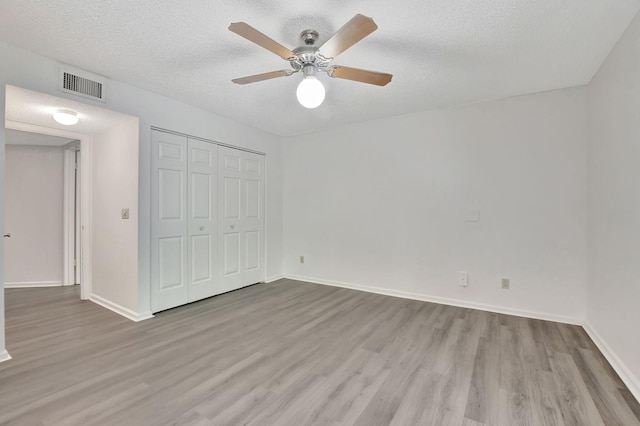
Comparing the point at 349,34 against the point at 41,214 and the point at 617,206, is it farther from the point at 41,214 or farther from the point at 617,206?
the point at 41,214

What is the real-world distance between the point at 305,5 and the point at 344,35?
345 mm

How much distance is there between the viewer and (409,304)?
3480 millimetres

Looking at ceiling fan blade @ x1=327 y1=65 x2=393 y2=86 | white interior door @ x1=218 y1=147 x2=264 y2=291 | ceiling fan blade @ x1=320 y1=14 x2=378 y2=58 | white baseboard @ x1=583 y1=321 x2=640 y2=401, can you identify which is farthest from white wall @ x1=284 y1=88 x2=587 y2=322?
ceiling fan blade @ x1=320 y1=14 x2=378 y2=58

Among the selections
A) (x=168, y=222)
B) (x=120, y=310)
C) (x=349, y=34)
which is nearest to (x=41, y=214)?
(x=120, y=310)

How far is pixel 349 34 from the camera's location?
1.65 m

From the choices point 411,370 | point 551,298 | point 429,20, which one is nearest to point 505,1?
point 429,20

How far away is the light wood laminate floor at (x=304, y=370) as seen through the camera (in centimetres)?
161

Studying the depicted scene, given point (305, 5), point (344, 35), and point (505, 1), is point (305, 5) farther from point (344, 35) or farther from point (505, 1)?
point (505, 1)

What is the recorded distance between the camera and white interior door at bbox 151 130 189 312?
313 cm

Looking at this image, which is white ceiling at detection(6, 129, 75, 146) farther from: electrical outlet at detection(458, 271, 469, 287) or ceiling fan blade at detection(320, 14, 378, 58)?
electrical outlet at detection(458, 271, 469, 287)

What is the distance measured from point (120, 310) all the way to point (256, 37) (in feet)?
10.4

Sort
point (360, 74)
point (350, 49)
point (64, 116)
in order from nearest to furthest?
1. point (360, 74)
2. point (350, 49)
3. point (64, 116)

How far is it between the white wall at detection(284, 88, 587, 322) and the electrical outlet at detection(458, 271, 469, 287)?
0.04 meters

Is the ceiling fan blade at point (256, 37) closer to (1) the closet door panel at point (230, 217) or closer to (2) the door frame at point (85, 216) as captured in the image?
(1) the closet door panel at point (230, 217)
